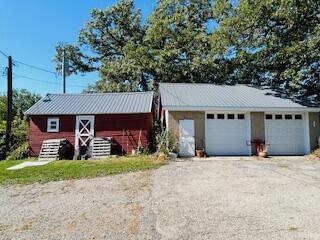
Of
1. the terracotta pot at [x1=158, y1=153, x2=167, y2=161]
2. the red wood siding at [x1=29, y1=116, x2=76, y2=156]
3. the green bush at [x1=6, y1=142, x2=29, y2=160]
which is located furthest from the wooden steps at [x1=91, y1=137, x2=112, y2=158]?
the green bush at [x1=6, y1=142, x2=29, y2=160]

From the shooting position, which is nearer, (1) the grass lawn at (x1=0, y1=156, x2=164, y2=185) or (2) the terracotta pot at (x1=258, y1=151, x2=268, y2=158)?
(1) the grass lawn at (x1=0, y1=156, x2=164, y2=185)

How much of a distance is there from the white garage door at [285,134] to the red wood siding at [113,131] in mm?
6671

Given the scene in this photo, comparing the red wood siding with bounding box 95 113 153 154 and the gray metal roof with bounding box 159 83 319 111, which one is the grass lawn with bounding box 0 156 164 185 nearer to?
the gray metal roof with bounding box 159 83 319 111

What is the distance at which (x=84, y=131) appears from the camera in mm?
→ 18109

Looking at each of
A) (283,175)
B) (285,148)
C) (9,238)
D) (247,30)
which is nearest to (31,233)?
(9,238)

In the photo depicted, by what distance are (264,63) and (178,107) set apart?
10145 millimetres

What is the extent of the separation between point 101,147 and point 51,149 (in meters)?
2.64

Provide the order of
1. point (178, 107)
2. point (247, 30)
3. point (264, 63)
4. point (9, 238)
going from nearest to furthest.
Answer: point (9, 238), point (178, 107), point (247, 30), point (264, 63)

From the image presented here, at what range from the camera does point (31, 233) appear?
218 inches

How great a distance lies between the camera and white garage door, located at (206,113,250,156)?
16500 millimetres

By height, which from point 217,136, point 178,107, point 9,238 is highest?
point 178,107

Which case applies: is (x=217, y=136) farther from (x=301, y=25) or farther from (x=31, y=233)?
(x=31, y=233)

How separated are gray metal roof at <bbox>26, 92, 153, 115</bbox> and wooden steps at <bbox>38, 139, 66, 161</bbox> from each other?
1665 mm

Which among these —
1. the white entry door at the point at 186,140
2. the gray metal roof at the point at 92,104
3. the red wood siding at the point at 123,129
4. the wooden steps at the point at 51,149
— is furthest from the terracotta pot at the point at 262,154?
the wooden steps at the point at 51,149
